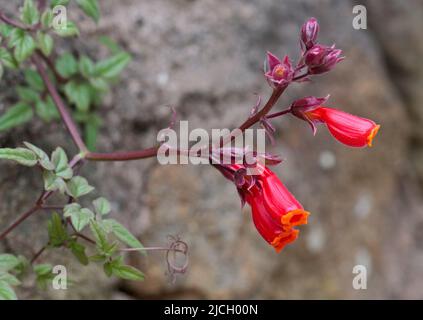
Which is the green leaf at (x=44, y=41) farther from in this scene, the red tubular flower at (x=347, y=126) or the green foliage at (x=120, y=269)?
the red tubular flower at (x=347, y=126)

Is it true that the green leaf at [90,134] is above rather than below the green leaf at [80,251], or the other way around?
above

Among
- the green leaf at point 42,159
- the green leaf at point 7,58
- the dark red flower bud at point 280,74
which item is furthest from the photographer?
the green leaf at point 7,58

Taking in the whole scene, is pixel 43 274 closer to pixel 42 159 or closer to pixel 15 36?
pixel 42 159

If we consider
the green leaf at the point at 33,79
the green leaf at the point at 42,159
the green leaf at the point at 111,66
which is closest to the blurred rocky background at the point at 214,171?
the green leaf at the point at 33,79

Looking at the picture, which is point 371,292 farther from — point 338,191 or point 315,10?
→ point 315,10

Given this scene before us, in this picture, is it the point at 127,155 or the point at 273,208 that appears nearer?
the point at 273,208

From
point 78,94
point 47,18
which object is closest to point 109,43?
point 78,94
